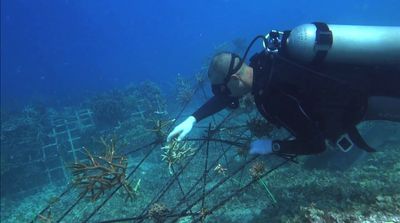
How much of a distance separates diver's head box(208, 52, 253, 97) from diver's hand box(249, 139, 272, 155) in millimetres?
796

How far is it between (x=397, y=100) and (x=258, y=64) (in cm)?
198

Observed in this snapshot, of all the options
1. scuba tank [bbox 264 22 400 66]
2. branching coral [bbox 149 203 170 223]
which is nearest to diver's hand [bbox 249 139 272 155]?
scuba tank [bbox 264 22 400 66]

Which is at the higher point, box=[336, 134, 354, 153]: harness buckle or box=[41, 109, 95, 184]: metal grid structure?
box=[336, 134, 354, 153]: harness buckle

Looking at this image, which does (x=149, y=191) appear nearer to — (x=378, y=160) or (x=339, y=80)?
(x=378, y=160)

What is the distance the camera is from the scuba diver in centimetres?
458

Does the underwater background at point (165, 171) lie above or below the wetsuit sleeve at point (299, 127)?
below

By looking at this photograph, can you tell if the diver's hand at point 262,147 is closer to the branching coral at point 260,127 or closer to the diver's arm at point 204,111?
the diver's arm at point 204,111

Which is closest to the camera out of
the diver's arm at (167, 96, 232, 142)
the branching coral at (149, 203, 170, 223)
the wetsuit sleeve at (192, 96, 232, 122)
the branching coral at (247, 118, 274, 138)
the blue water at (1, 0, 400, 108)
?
the branching coral at (149, 203, 170, 223)

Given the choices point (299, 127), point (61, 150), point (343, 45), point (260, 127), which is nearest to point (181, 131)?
point (260, 127)

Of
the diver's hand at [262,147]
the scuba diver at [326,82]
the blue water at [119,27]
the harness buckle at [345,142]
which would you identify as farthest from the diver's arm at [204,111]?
the blue water at [119,27]

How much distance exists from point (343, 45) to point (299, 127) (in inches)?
50.3

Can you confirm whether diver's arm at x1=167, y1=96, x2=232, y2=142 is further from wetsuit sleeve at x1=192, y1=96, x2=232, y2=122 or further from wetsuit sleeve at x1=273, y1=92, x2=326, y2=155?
wetsuit sleeve at x1=273, y1=92, x2=326, y2=155

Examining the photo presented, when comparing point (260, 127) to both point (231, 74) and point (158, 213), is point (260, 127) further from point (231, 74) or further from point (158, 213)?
point (158, 213)

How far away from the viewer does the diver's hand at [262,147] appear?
502 cm
